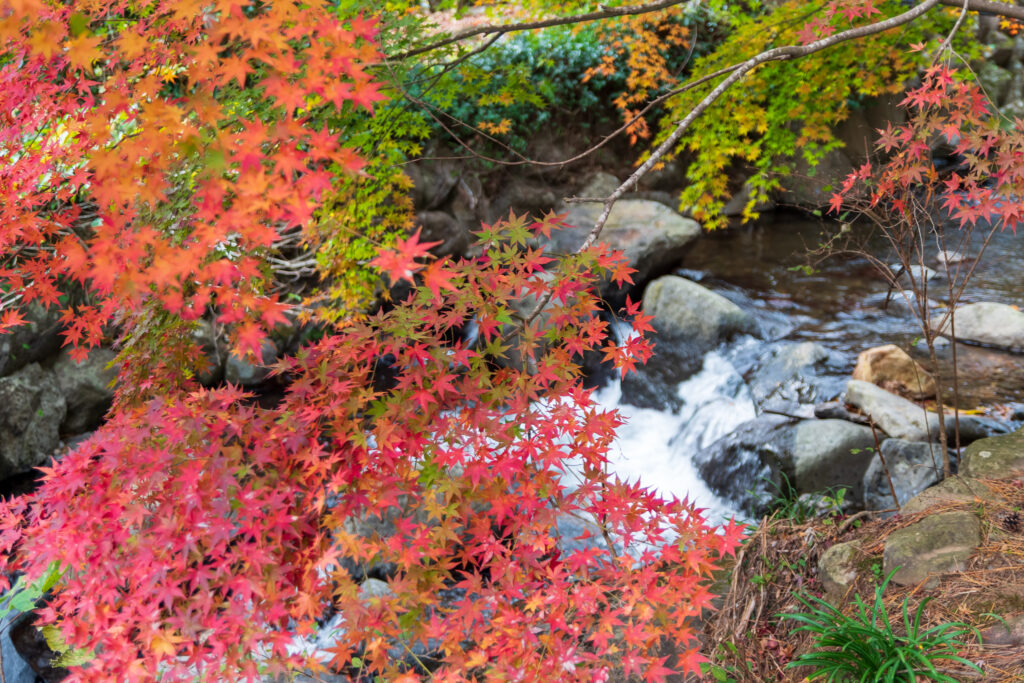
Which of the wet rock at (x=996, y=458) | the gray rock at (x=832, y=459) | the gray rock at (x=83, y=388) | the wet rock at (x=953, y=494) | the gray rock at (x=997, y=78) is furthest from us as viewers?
the gray rock at (x=997, y=78)

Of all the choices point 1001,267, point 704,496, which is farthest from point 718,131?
point 704,496

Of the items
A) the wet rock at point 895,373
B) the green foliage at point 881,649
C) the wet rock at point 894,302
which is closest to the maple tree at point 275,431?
Answer: the green foliage at point 881,649

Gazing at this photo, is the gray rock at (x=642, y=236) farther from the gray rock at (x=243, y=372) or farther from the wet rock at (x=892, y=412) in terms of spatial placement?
the gray rock at (x=243, y=372)

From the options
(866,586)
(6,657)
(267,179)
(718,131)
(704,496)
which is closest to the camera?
(267,179)

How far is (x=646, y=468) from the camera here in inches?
189

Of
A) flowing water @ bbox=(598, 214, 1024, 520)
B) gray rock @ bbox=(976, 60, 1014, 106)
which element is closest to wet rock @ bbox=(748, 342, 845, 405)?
flowing water @ bbox=(598, 214, 1024, 520)

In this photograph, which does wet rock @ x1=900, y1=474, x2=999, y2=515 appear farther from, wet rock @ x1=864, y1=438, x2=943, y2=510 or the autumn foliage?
the autumn foliage

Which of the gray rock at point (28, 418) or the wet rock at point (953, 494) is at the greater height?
the gray rock at point (28, 418)

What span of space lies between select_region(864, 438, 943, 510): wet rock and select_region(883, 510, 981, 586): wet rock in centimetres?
80

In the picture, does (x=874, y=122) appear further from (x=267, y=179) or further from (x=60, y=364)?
(x=60, y=364)

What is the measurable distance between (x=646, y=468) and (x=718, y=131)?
3956 millimetres

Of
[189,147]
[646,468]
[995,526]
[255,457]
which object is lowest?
[646,468]

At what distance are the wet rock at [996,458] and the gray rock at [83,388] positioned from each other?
645cm

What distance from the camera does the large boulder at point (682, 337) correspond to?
5.70 meters
